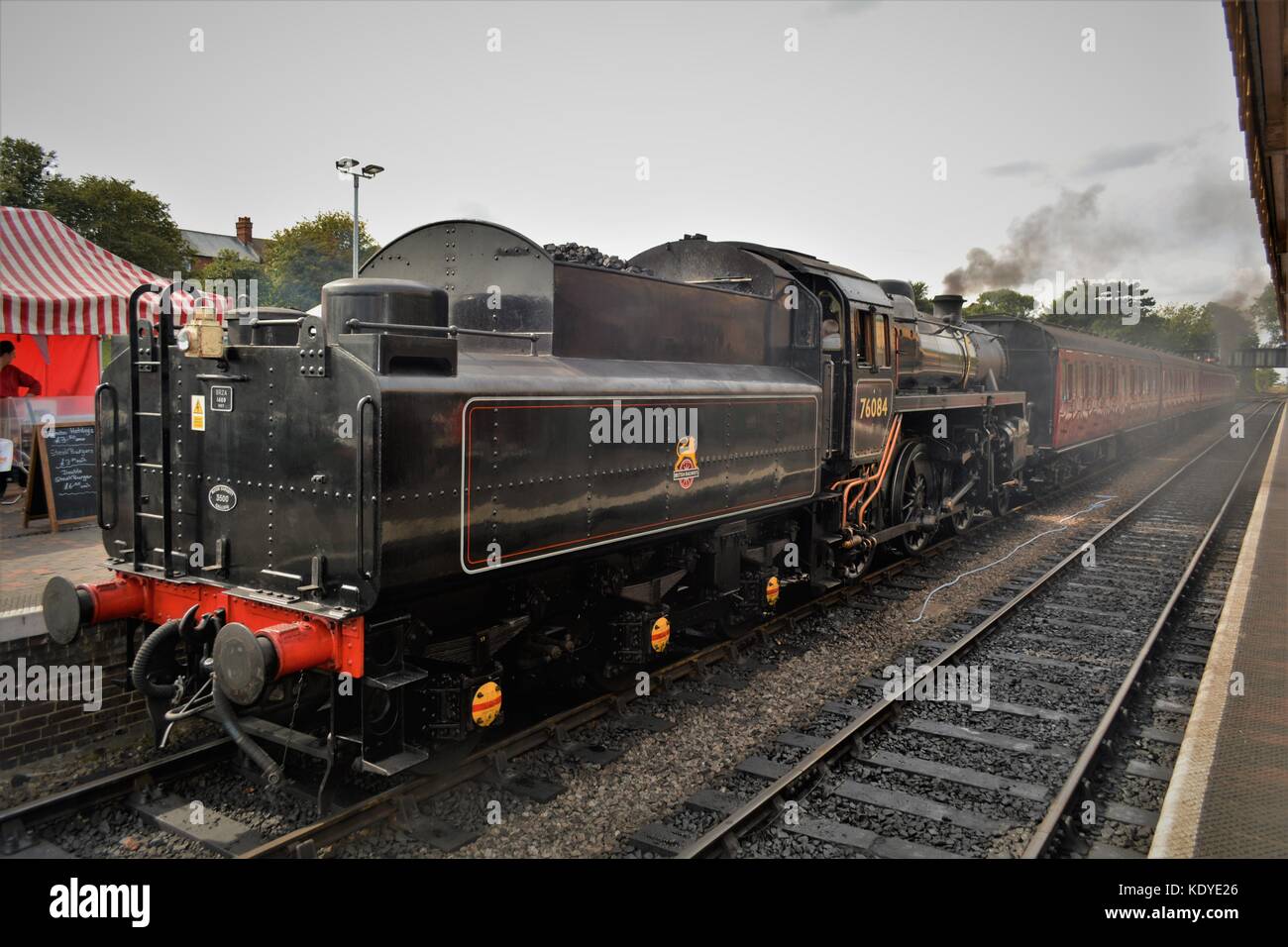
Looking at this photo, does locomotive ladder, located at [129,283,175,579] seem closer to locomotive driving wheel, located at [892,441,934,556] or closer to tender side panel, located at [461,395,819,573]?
tender side panel, located at [461,395,819,573]

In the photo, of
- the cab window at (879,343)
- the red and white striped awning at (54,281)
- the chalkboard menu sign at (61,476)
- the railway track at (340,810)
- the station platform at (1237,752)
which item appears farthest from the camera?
the red and white striped awning at (54,281)

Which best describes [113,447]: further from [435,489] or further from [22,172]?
[22,172]

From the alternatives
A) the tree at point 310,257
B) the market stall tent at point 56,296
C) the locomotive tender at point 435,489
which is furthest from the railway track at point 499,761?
the tree at point 310,257

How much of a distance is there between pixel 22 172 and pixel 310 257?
35.9 ft

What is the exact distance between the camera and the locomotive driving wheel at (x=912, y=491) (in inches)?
A: 438

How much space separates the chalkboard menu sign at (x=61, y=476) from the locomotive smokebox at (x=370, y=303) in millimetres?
5976

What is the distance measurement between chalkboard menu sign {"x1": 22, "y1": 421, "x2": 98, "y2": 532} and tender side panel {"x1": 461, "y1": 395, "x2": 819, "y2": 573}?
6325 millimetres

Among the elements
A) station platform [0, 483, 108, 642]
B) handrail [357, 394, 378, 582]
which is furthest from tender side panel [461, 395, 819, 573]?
station platform [0, 483, 108, 642]

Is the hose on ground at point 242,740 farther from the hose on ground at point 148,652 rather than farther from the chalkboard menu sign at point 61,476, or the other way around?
the chalkboard menu sign at point 61,476

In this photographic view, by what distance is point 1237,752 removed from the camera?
17.5 feet

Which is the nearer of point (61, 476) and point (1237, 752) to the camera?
point (1237, 752)

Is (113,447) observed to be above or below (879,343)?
below

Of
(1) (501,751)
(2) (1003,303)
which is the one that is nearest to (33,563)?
(1) (501,751)
